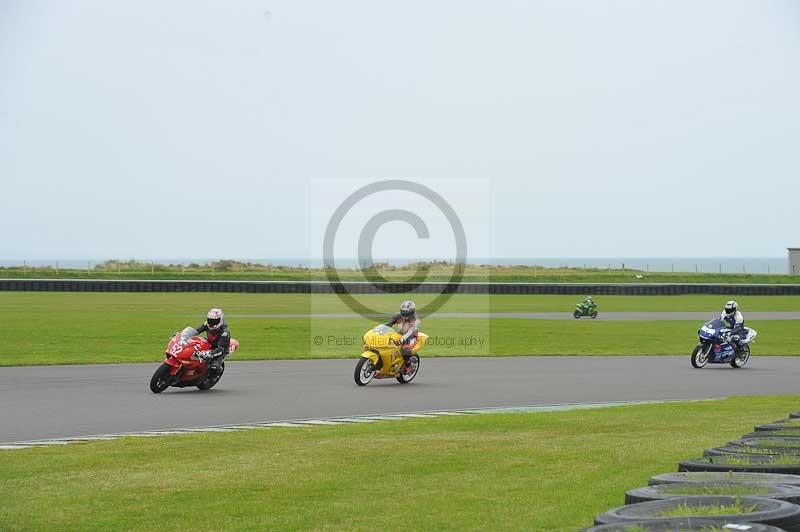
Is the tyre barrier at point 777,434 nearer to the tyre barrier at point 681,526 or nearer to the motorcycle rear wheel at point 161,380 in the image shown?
the tyre barrier at point 681,526

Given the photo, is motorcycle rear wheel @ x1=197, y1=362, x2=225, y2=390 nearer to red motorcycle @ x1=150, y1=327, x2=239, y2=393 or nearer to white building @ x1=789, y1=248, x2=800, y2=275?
red motorcycle @ x1=150, y1=327, x2=239, y2=393

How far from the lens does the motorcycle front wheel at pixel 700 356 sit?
89.6 ft

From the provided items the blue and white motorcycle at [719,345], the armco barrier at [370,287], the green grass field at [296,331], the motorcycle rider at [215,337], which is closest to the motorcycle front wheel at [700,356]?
the blue and white motorcycle at [719,345]

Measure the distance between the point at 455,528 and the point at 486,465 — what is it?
2.97 meters

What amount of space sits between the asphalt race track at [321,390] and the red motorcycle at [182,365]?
0.29 metres

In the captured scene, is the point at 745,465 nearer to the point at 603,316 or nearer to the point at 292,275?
the point at 603,316

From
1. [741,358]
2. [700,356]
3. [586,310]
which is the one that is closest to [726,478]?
[700,356]

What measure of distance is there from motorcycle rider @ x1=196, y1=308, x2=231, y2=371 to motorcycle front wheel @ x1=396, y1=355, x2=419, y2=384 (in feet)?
11.8

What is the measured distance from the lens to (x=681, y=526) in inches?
218

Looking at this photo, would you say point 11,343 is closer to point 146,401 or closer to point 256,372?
point 256,372

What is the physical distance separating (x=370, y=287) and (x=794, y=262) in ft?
154

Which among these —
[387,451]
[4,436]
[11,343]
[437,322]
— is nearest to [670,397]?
[387,451]

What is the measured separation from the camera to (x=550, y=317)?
48.3 m

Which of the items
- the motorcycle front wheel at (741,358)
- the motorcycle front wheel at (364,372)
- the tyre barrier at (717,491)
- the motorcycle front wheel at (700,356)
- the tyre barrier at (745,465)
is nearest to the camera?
the tyre barrier at (717,491)
